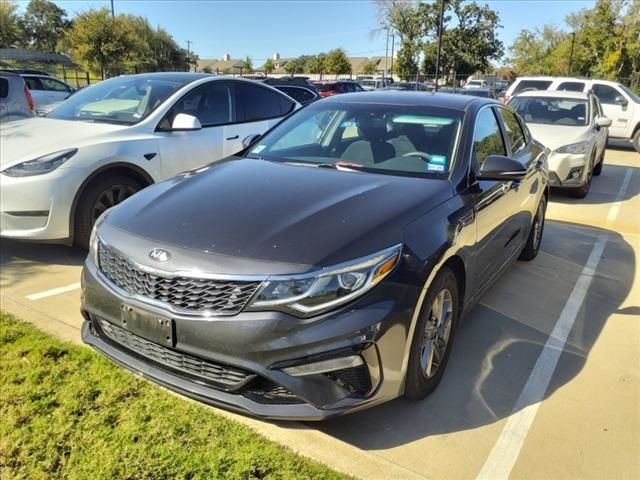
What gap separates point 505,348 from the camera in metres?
3.60

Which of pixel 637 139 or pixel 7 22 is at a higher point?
pixel 7 22

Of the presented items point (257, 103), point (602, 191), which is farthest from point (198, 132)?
point (602, 191)

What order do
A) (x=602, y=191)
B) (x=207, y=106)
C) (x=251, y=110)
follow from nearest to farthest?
1. (x=207, y=106)
2. (x=251, y=110)
3. (x=602, y=191)

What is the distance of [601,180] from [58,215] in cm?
977

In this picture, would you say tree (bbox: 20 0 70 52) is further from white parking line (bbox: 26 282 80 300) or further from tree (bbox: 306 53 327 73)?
white parking line (bbox: 26 282 80 300)

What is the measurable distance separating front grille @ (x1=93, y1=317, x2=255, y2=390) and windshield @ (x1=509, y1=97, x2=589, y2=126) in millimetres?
8543

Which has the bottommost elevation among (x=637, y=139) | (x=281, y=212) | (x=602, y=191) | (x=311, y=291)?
(x=602, y=191)

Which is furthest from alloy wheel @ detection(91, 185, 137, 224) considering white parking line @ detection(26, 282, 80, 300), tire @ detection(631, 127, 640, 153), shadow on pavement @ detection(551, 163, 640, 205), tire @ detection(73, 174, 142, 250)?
tire @ detection(631, 127, 640, 153)

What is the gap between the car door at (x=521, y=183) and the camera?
4.20 meters

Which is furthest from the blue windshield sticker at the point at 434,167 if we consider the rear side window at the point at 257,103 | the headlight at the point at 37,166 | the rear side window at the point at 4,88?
the rear side window at the point at 4,88

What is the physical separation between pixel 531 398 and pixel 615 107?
13670mm

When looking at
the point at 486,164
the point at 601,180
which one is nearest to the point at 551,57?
the point at 601,180

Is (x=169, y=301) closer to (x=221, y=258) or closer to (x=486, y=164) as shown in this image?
(x=221, y=258)

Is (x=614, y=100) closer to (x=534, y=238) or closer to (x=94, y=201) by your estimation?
Result: (x=534, y=238)
